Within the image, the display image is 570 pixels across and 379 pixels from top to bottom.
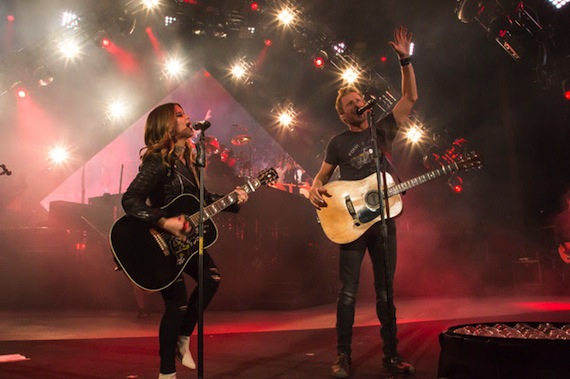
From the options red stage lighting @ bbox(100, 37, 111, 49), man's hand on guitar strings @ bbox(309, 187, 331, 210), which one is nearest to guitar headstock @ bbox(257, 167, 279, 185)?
man's hand on guitar strings @ bbox(309, 187, 331, 210)

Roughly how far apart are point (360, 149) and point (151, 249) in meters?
1.81

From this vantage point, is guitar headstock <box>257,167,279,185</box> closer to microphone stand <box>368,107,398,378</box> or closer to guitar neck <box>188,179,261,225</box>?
guitar neck <box>188,179,261,225</box>

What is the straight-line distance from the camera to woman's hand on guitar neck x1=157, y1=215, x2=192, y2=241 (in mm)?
Answer: 2764

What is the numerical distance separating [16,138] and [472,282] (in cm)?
1221

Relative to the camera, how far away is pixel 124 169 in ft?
40.0

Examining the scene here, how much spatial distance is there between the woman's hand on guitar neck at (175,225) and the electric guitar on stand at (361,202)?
4.05 ft

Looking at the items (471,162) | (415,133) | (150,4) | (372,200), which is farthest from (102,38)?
(471,162)

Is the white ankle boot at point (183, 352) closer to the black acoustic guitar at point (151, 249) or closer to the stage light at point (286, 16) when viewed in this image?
the black acoustic guitar at point (151, 249)

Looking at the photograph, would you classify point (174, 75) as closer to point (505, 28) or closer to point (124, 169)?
point (124, 169)

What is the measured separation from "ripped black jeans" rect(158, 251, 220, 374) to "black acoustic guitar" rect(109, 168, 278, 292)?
97 mm

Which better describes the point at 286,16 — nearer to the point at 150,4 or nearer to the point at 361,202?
the point at 150,4

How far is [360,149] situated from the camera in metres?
3.56

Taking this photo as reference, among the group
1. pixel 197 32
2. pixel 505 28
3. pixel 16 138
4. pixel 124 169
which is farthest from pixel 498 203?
pixel 16 138

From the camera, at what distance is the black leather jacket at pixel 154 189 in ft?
9.07
